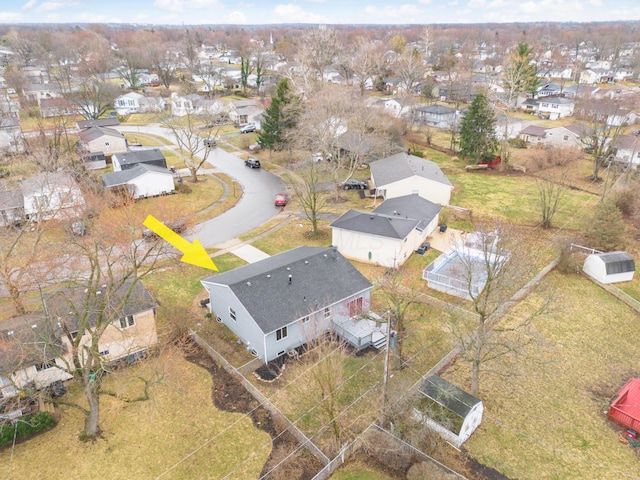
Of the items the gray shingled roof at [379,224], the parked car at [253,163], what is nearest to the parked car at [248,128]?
the parked car at [253,163]

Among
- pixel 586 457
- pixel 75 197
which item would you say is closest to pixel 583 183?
pixel 586 457

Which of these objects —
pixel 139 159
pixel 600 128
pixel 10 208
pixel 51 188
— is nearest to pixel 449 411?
pixel 51 188

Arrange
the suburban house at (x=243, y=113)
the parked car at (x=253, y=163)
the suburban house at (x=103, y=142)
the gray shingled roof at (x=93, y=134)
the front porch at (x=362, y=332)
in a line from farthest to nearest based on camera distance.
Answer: the suburban house at (x=243, y=113) < the gray shingled roof at (x=93, y=134) < the suburban house at (x=103, y=142) < the parked car at (x=253, y=163) < the front porch at (x=362, y=332)

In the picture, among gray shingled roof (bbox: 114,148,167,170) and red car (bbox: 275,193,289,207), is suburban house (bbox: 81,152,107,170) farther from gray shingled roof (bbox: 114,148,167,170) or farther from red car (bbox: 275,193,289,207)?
red car (bbox: 275,193,289,207)

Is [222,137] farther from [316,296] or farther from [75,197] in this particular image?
[316,296]

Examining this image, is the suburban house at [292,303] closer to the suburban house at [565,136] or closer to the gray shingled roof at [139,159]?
the gray shingled roof at [139,159]

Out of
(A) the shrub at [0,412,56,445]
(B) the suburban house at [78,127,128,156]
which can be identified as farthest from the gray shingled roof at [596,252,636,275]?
(B) the suburban house at [78,127,128,156]
